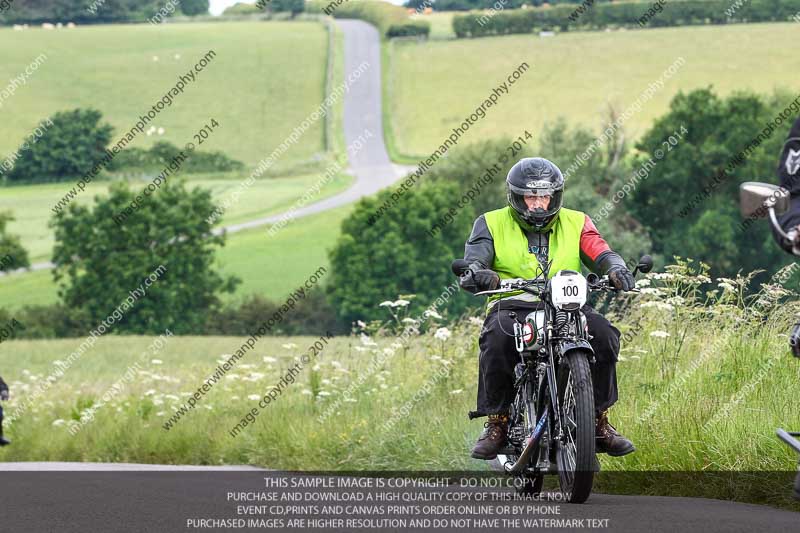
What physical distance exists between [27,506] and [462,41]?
358 feet

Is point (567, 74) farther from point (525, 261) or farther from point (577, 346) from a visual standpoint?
point (577, 346)

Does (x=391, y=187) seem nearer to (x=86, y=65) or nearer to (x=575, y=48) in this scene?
(x=575, y=48)

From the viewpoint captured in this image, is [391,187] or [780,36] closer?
[391,187]

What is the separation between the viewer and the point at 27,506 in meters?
8.19

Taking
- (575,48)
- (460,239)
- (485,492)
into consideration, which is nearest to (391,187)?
(460,239)

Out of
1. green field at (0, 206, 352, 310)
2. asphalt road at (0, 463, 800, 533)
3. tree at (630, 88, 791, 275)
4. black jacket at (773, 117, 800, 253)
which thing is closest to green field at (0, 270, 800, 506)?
asphalt road at (0, 463, 800, 533)

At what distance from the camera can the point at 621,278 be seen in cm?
820

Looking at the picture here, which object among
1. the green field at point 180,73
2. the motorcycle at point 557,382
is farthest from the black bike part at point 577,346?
the green field at point 180,73

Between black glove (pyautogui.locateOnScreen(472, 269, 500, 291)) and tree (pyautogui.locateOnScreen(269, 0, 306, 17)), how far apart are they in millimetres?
127960

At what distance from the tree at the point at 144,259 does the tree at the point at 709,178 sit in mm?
24301

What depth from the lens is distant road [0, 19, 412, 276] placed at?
89875mm

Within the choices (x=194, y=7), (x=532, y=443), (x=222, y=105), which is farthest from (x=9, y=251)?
(x=532, y=443)

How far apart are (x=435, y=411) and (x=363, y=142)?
274ft

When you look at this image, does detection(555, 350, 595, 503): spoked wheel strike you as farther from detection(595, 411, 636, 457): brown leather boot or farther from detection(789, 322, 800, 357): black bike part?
detection(789, 322, 800, 357): black bike part
